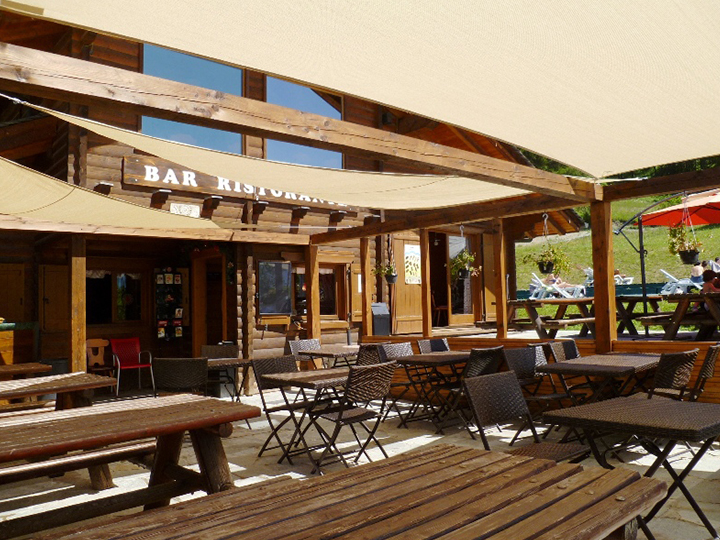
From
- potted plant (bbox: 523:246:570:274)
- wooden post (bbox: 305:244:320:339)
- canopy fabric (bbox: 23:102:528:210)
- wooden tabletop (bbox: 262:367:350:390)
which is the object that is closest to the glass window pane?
wooden post (bbox: 305:244:320:339)

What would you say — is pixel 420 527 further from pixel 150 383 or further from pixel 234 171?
pixel 150 383

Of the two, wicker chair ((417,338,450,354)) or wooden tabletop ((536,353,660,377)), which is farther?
wicker chair ((417,338,450,354))

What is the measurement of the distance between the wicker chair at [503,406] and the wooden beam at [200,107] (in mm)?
1555

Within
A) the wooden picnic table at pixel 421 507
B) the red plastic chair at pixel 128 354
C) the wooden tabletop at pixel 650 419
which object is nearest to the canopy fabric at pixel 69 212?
the red plastic chair at pixel 128 354

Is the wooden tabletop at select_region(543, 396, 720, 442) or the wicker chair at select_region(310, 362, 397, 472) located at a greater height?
the wooden tabletop at select_region(543, 396, 720, 442)

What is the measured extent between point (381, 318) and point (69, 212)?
5.82m

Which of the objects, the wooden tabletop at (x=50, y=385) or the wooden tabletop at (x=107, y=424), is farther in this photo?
the wooden tabletop at (x=50, y=385)

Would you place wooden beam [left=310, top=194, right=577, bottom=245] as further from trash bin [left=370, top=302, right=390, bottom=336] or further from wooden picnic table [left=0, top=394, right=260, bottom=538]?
wooden picnic table [left=0, top=394, right=260, bottom=538]

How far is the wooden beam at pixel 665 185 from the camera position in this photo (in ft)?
16.8

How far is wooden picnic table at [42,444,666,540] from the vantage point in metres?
1.49

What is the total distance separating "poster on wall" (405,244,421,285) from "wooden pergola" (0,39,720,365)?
3550 millimetres

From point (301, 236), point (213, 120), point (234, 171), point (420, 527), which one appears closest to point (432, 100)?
point (213, 120)

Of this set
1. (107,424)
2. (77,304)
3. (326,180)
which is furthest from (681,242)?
(77,304)

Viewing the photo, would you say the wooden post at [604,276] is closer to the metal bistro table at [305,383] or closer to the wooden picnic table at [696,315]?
the wooden picnic table at [696,315]
